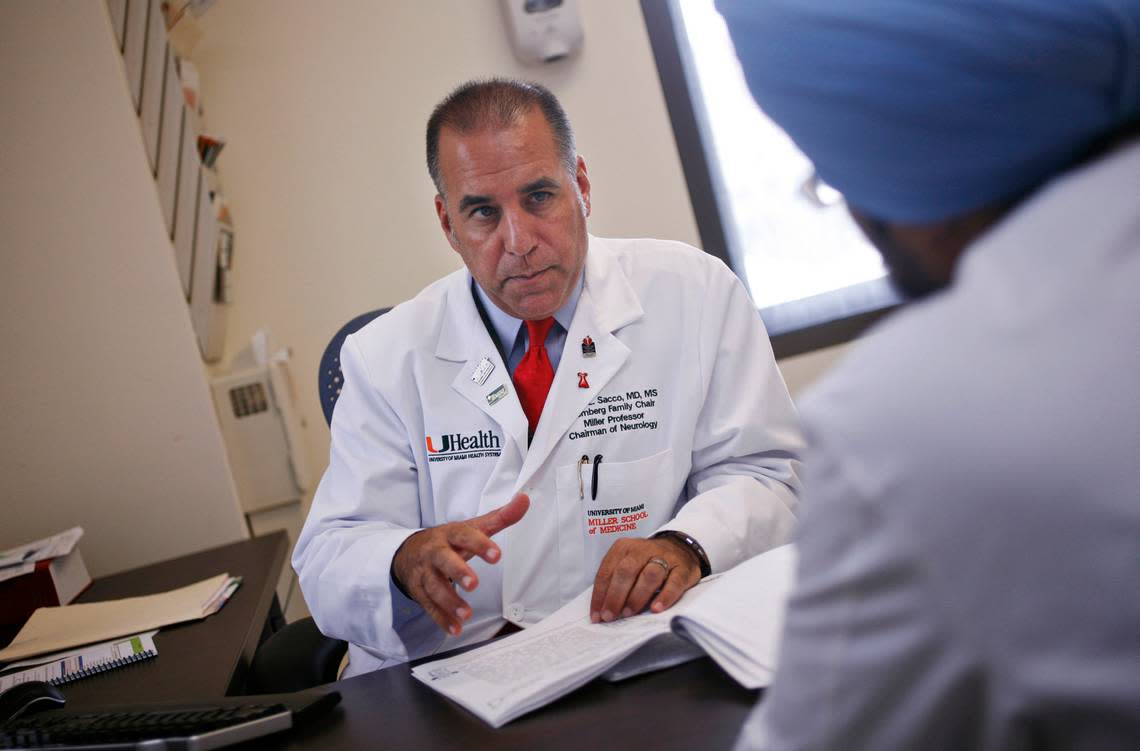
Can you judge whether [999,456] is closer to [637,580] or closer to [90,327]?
[637,580]

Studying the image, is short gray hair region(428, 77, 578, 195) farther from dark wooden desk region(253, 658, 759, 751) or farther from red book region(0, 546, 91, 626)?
red book region(0, 546, 91, 626)

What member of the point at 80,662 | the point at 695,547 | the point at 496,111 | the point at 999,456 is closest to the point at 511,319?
the point at 496,111

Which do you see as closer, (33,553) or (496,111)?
(496,111)

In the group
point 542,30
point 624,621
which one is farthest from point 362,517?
point 542,30

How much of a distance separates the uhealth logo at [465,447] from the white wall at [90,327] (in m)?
0.89

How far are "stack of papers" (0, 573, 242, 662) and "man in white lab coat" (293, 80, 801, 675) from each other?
1.10 feet

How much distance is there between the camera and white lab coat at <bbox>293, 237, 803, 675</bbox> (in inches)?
58.6

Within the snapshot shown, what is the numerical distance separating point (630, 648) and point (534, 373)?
2.48ft

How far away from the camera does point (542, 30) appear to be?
2.70 meters

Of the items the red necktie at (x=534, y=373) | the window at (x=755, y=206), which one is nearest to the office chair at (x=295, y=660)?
the red necktie at (x=534, y=373)

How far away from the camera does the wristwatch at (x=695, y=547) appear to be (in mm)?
1287

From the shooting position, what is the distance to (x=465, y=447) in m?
1.62

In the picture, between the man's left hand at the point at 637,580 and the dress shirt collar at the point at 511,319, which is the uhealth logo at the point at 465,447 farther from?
the man's left hand at the point at 637,580

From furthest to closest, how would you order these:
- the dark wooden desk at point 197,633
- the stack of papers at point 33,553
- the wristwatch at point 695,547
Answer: the stack of papers at point 33,553 → the dark wooden desk at point 197,633 → the wristwatch at point 695,547
